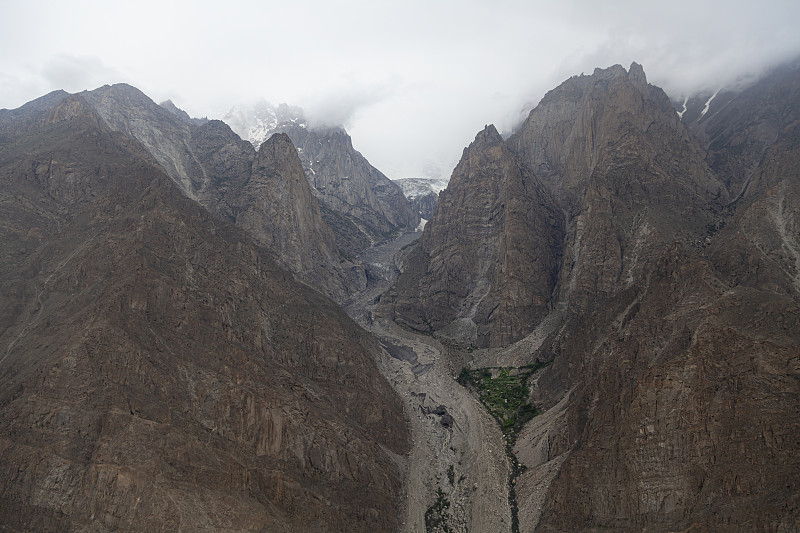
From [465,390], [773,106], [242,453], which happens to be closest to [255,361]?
[242,453]

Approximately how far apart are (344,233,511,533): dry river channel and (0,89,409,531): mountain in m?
4.14

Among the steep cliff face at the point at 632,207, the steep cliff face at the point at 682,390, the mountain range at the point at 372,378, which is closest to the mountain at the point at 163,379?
the mountain range at the point at 372,378

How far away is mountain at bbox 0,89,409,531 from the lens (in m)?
56.3

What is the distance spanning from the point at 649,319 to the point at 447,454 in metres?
43.6

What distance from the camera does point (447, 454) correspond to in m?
92.2

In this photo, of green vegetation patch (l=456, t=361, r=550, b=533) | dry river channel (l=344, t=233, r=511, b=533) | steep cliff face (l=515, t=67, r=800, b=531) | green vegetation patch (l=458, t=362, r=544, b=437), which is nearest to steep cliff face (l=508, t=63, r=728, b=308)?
steep cliff face (l=515, t=67, r=800, b=531)

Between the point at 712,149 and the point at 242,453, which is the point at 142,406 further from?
the point at 712,149

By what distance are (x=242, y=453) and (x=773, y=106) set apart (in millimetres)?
233607

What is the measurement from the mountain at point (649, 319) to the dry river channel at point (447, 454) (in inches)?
222

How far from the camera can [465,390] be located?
399 feet

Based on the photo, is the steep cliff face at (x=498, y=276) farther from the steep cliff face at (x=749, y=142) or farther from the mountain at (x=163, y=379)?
the steep cliff face at (x=749, y=142)

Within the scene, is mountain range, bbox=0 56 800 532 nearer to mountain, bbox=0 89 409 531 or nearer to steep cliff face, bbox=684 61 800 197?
mountain, bbox=0 89 409 531

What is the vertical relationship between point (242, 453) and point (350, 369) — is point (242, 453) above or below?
below

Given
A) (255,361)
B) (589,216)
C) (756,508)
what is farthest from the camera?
(589,216)
